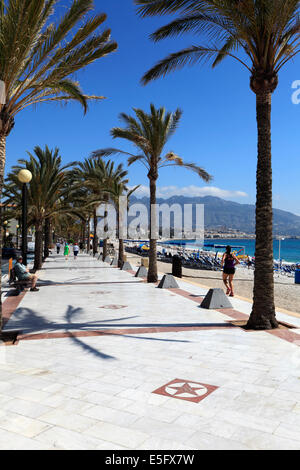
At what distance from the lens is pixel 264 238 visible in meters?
7.78

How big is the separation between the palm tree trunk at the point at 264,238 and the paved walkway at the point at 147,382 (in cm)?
46

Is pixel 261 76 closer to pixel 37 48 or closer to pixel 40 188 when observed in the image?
pixel 37 48

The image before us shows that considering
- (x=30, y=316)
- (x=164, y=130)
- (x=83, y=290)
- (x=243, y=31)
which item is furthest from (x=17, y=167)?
(x=243, y=31)

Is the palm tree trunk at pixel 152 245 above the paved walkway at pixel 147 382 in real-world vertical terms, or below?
above

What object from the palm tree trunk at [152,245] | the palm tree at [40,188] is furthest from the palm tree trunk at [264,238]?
the palm tree at [40,188]

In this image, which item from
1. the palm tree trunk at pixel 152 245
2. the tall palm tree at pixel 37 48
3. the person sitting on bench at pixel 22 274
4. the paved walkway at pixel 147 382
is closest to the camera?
the paved walkway at pixel 147 382

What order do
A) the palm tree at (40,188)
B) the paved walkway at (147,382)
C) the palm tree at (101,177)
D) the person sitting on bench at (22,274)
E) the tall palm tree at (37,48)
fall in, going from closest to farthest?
the paved walkway at (147,382), the tall palm tree at (37,48), the person sitting on bench at (22,274), the palm tree at (40,188), the palm tree at (101,177)

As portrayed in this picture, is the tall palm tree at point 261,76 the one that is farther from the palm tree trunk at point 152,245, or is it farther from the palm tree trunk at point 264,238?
the palm tree trunk at point 152,245

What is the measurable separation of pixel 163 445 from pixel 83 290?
1050cm

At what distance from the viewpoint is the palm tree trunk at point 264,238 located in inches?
305

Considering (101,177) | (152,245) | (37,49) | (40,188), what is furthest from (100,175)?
(37,49)

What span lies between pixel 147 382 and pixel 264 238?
4282mm

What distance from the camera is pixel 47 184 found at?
67.2 feet

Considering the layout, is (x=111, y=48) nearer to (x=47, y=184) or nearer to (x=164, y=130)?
(x=164, y=130)
